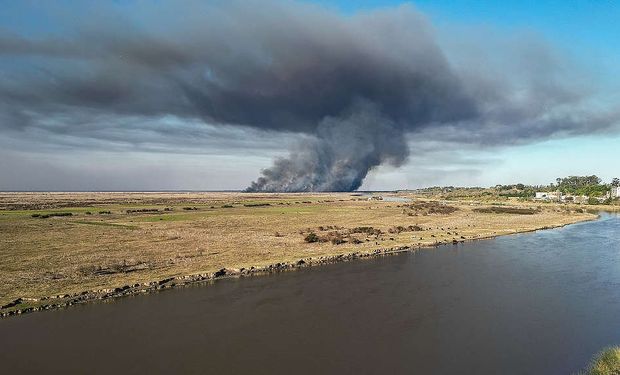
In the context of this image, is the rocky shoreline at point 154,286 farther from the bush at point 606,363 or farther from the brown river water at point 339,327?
the bush at point 606,363

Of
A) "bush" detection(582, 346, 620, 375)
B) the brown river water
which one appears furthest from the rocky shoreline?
"bush" detection(582, 346, 620, 375)

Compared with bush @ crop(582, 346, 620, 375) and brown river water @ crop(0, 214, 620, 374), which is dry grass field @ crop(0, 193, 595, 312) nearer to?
brown river water @ crop(0, 214, 620, 374)

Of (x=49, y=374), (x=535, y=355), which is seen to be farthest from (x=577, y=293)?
(x=49, y=374)

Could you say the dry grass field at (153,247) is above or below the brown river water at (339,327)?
above

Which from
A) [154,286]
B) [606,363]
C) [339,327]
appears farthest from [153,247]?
[606,363]

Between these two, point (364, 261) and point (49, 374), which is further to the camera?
point (364, 261)

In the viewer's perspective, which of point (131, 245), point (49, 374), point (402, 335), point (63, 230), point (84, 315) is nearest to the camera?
point (49, 374)

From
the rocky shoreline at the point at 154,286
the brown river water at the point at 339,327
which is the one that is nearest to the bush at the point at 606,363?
the brown river water at the point at 339,327

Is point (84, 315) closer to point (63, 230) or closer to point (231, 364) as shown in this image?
point (231, 364)
